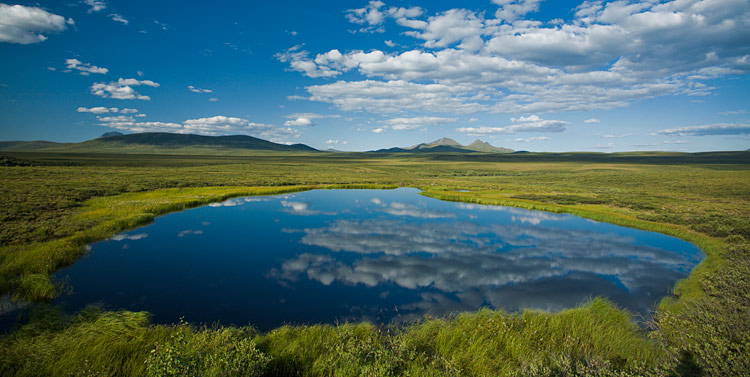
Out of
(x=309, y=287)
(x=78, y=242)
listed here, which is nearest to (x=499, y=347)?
(x=309, y=287)

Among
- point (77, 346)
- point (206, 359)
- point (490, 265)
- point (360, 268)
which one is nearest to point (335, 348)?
point (206, 359)

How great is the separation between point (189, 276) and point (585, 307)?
18163 mm

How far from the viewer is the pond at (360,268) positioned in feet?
43.9

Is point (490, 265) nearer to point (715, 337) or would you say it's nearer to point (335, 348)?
point (715, 337)

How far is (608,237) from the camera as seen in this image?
26.8 m

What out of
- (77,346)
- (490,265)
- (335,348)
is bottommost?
(490,265)

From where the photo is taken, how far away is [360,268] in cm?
1825

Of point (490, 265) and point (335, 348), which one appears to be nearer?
point (335, 348)

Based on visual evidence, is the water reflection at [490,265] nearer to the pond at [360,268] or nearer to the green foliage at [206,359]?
the pond at [360,268]

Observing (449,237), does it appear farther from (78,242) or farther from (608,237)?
(78,242)

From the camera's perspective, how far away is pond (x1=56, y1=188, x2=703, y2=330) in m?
13.4

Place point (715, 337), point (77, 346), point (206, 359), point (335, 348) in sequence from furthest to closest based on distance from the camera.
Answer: point (335, 348) → point (77, 346) → point (715, 337) → point (206, 359)

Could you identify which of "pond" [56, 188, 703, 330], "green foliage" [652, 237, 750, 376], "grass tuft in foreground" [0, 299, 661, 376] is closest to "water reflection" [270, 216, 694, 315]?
"pond" [56, 188, 703, 330]

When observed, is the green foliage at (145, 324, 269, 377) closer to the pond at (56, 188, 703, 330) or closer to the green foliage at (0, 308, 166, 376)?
the green foliage at (0, 308, 166, 376)
